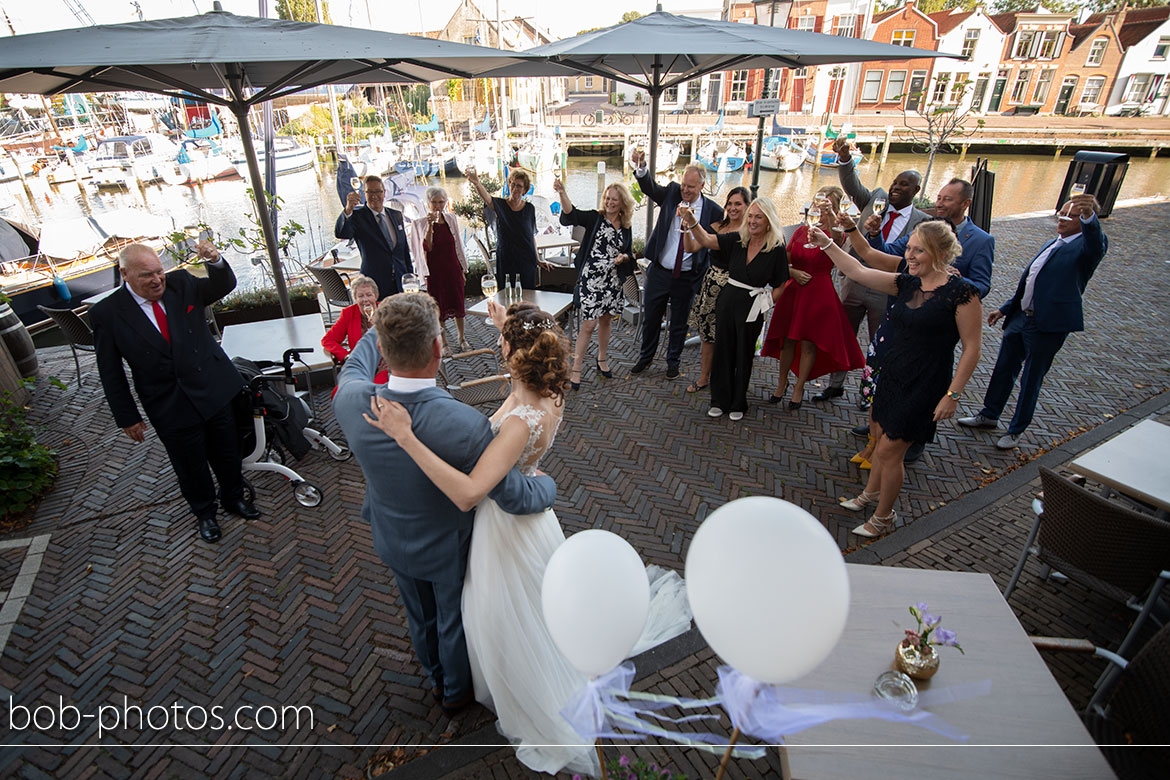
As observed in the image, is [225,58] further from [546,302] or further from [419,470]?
[546,302]

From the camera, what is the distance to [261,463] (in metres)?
4.16

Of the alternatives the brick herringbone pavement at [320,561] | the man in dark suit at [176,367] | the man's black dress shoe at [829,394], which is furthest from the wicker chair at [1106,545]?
the man in dark suit at [176,367]

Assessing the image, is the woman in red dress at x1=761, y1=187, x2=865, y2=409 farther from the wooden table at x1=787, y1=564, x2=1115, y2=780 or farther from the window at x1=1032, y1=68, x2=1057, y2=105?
the window at x1=1032, y1=68, x2=1057, y2=105

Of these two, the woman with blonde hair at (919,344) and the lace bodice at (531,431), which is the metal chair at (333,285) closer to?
the lace bodice at (531,431)

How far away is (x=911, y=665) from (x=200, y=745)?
10.0ft

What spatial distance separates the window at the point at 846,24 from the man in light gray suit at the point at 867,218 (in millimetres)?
39625

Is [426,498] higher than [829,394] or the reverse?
higher

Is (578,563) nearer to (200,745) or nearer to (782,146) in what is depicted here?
(200,745)

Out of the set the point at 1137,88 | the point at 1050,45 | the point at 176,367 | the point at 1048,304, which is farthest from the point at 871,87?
the point at 176,367

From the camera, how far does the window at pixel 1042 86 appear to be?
38500mm

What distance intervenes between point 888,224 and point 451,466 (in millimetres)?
4731

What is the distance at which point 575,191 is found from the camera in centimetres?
2341

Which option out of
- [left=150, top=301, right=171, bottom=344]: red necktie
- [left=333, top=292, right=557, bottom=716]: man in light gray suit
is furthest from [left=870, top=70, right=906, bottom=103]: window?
[left=333, top=292, right=557, bottom=716]: man in light gray suit

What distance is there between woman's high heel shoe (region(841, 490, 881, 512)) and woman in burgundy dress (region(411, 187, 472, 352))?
4170mm
